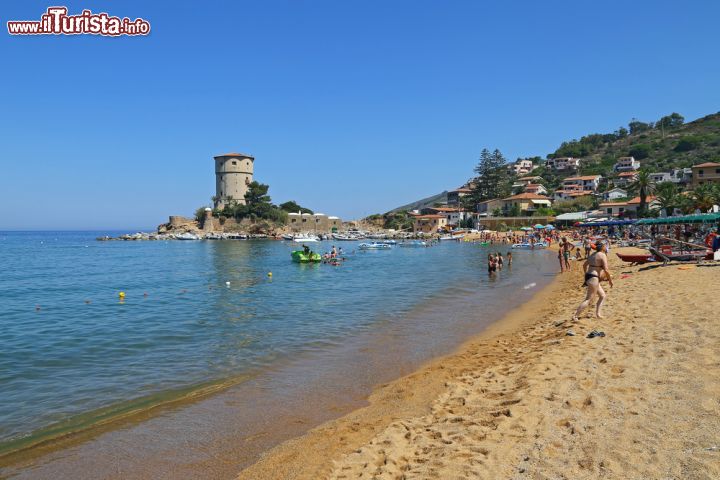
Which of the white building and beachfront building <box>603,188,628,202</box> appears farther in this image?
the white building

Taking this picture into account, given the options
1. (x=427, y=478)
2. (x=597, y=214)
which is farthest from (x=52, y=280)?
(x=597, y=214)

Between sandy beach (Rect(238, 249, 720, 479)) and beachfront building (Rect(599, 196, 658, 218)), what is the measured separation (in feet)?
187

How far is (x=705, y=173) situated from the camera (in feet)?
225

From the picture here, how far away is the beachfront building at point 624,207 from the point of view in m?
59.2

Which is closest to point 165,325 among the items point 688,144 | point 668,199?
point 668,199

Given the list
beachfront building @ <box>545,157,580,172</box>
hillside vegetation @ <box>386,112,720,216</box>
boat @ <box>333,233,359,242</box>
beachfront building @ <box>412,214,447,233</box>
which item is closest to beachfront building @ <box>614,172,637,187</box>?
hillside vegetation @ <box>386,112,720,216</box>

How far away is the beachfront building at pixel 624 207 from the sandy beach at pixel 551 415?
187 ft

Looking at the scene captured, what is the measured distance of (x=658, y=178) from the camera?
8856cm

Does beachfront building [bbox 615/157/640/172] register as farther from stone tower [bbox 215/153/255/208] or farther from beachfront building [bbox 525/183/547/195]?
stone tower [bbox 215/153/255/208]

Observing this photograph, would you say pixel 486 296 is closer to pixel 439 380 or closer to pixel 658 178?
pixel 439 380

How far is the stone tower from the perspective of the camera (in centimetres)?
9619

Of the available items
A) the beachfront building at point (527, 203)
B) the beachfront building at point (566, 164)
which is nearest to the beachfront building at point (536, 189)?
the beachfront building at point (527, 203)

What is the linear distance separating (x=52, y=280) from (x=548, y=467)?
1272 inches

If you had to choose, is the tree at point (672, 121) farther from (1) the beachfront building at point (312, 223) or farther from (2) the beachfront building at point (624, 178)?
(1) the beachfront building at point (312, 223)
